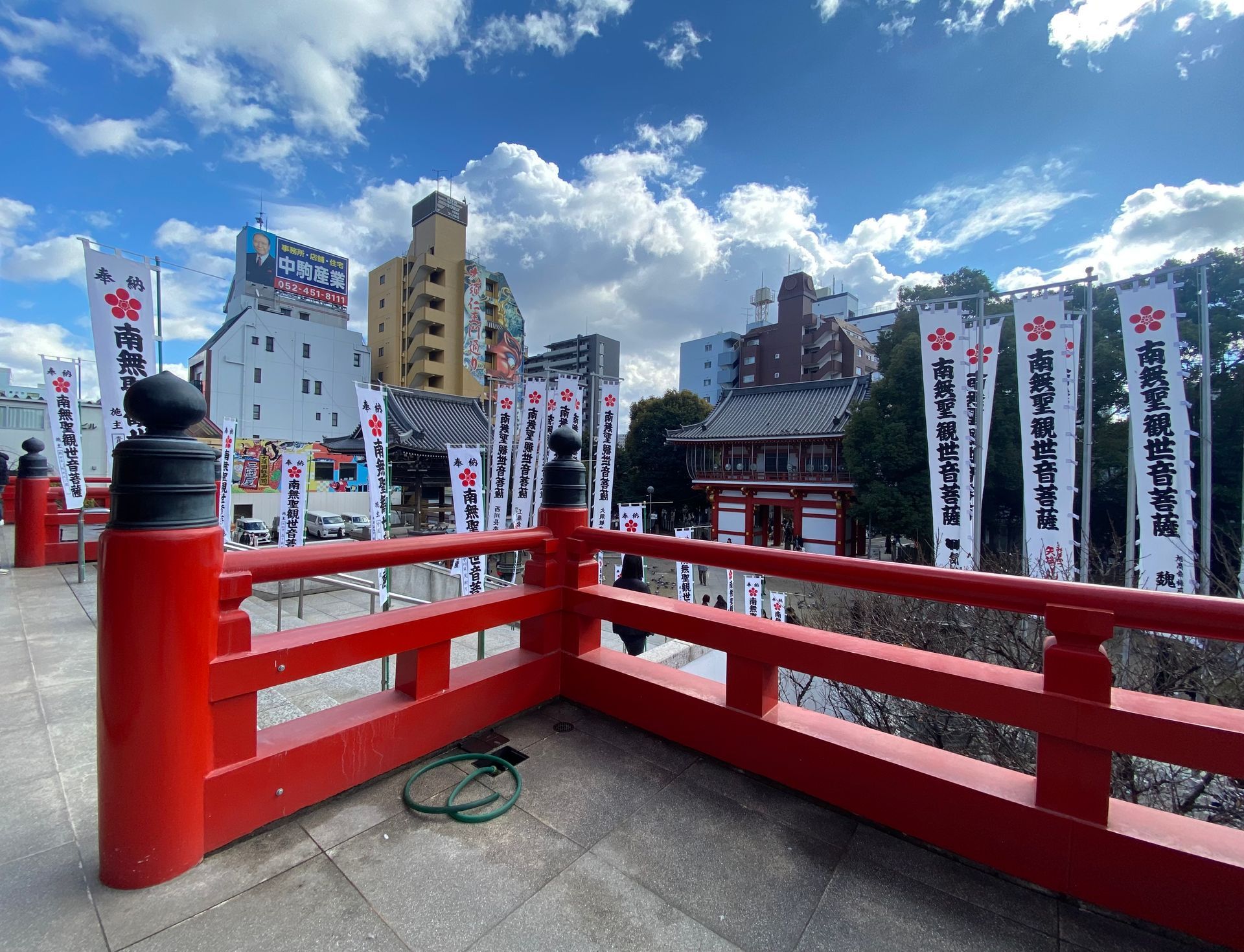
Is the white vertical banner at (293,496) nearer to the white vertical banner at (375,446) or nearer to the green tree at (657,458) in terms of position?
the white vertical banner at (375,446)

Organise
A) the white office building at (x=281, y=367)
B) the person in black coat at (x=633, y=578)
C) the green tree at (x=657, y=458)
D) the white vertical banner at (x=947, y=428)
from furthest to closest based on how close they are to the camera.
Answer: the green tree at (x=657, y=458) → the white office building at (x=281, y=367) → the white vertical banner at (x=947, y=428) → the person in black coat at (x=633, y=578)

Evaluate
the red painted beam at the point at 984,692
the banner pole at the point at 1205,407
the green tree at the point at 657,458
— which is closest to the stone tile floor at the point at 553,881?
the red painted beam at the point at 984,692

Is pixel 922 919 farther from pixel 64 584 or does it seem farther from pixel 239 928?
pixel 64 584

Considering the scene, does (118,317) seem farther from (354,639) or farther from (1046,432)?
(1046,432)

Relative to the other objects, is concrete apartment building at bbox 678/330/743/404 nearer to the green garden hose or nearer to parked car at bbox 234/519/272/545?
parked car at bbox 234/519/272/545

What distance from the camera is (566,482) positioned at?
9.99 feet

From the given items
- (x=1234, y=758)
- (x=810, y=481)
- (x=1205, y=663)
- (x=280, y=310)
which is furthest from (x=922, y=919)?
(x=280, y=310)

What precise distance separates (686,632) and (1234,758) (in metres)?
1.71

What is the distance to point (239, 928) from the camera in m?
1.52

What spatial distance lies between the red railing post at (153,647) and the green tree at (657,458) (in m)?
30.3

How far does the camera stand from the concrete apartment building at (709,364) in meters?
55.9

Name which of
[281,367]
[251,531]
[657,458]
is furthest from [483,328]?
[251,531]

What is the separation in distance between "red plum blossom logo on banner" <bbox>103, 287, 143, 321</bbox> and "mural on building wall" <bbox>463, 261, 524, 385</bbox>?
106ft

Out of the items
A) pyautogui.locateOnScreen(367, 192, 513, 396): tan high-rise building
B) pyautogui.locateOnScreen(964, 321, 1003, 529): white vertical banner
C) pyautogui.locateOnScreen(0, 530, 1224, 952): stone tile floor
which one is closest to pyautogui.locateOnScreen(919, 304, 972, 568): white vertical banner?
pyautogui.locateOnScreen(964, 321, 1003, 529): white vertical banner
